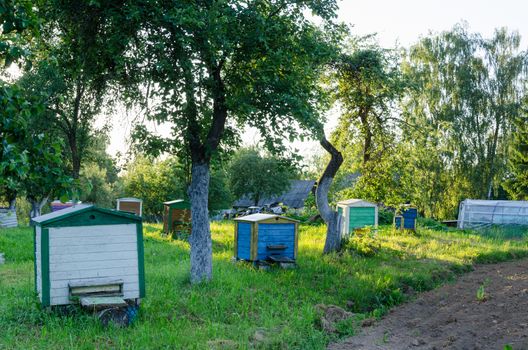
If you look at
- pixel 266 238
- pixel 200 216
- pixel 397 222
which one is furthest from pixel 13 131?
pixel 397 222

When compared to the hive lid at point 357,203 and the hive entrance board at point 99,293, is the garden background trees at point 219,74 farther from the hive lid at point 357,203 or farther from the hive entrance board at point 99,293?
the hive lid at point 357,203

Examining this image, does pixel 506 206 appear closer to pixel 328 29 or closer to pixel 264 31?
pixel 328 29

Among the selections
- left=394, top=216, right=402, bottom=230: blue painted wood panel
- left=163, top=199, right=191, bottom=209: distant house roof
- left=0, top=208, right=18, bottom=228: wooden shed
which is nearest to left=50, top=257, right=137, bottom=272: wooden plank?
left=163, top=199, right=191, bottom=209: distant house roof

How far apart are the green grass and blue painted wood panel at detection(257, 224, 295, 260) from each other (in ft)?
1.80

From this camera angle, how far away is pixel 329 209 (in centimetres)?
1617

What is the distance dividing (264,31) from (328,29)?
11.5 ft

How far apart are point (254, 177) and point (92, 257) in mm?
46795

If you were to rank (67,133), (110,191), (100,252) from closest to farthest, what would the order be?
(100,252)
(67,133)
(110,191)

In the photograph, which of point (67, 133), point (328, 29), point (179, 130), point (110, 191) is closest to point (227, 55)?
point (179, 130)

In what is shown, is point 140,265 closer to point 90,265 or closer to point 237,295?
point 90,265

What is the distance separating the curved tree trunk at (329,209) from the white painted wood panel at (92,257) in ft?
26.2

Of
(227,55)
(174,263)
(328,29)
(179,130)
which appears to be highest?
(328,29)

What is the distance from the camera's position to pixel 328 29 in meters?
14.0

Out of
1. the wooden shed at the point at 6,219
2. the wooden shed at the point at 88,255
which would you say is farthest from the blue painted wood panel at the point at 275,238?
the wooden shed at the point at 6,219
